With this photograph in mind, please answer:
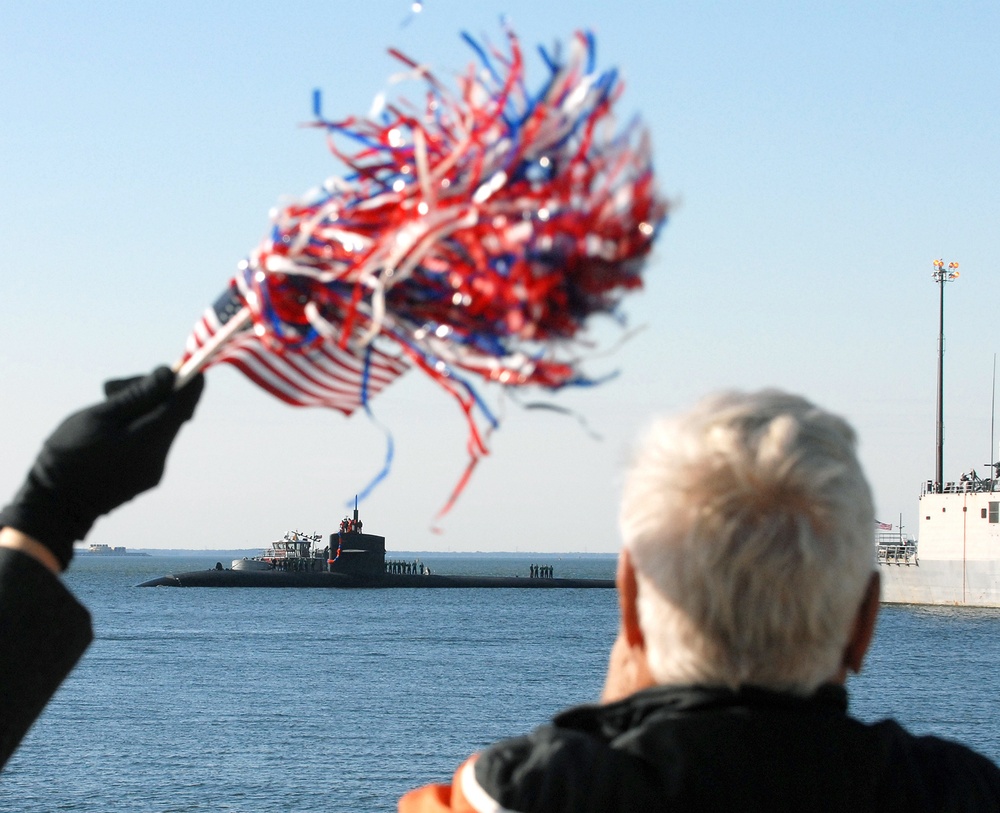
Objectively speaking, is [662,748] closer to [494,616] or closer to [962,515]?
[962,515]

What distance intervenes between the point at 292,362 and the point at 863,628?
0.90 meters

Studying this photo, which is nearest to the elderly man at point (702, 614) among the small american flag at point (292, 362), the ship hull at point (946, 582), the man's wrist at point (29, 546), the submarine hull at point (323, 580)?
the man's wrist at point (29, 546)

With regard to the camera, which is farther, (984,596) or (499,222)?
(984,596)

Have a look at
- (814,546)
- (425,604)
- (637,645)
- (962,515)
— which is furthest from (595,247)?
(425,604)

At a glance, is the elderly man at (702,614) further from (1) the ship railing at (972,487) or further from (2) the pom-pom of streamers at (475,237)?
(1) the ship railing at (972,487)

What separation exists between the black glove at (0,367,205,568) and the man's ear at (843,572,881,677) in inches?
38.0

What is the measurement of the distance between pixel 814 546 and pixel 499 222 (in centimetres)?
57

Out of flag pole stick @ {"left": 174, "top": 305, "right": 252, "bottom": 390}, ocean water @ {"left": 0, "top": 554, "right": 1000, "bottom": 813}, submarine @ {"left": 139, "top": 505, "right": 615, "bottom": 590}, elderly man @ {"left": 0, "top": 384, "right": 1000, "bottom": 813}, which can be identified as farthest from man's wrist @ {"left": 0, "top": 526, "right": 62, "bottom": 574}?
submarine @ {"left": 139, "top": 505, "right": 615, "bottom": 590}

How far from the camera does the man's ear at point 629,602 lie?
1841mm

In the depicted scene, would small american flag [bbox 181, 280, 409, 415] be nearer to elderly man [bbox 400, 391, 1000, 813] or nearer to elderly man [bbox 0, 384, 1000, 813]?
elderly man [bbox 0, 384, 1000, 813]

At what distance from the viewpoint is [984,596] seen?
69125 mm

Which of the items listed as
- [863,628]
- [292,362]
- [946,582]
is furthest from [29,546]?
[946,582]

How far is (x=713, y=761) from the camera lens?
5.46 ft

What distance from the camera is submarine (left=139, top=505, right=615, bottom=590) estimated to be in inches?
4483
